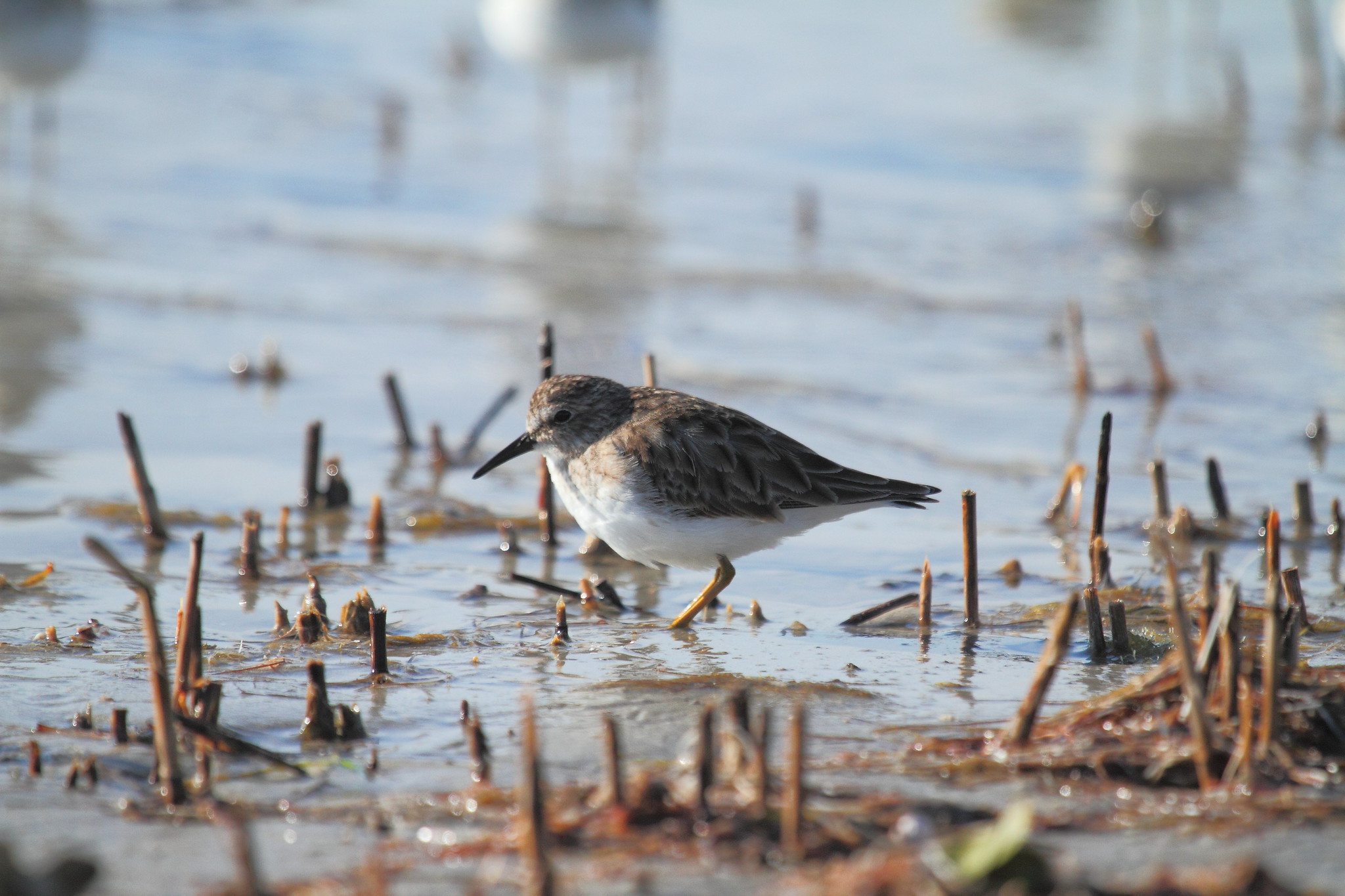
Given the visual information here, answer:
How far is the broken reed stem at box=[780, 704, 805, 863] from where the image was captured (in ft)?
8.59

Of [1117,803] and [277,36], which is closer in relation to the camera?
[1117,803]

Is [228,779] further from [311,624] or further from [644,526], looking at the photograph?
[644,526]

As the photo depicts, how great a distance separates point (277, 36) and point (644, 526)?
14600mm

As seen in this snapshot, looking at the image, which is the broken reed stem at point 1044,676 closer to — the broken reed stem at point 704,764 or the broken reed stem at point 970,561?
the broken reed stem at point 704,764

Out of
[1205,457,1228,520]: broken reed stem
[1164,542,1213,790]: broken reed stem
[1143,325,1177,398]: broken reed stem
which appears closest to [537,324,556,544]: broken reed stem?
[1205,457,1228,520]: broken reed stem

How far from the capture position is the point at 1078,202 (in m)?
12.2

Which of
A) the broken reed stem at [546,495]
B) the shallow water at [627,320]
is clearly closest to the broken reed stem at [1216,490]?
the shallow water at [627,320]

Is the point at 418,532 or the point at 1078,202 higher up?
the point at 1078,202

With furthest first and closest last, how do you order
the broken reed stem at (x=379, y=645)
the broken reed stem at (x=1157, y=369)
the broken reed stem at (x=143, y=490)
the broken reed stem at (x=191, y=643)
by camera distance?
1. the broken reed stem at (x=1157, y=369)
2. the broken reed stem at (x=143, y=490)
3. the broken reed stem at (x=379, y=645)
4. the broken reed stem at (x=191, y=643)

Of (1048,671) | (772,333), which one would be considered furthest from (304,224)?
(1048,671)

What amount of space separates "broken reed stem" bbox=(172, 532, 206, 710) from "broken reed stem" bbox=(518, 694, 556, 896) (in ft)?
3.69

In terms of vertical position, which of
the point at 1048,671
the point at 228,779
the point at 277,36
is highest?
the point at 277,36

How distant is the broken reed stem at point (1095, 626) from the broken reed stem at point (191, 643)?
7.52 ft

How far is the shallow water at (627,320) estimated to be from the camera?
164 inches
